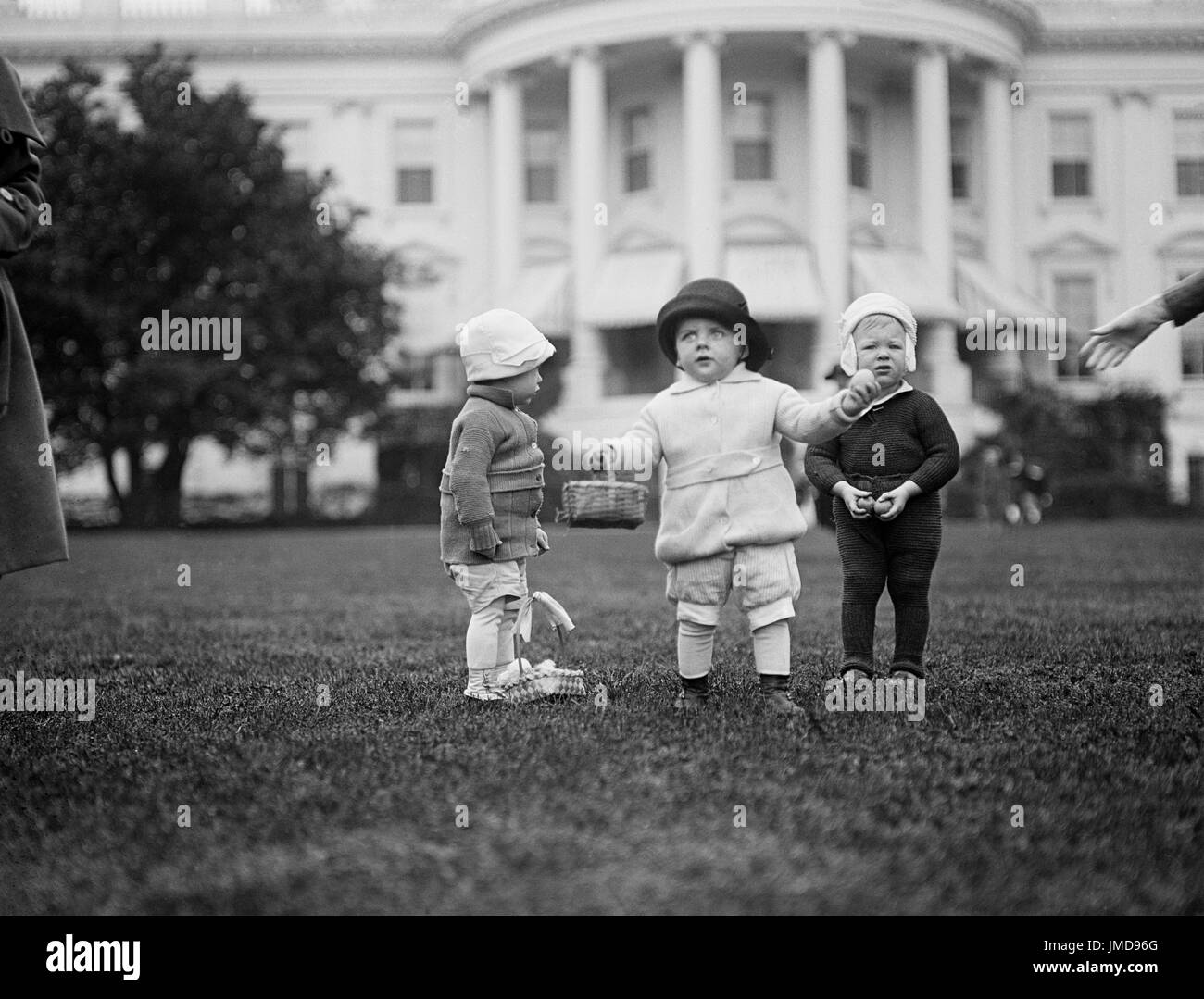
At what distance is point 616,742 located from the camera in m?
3.94

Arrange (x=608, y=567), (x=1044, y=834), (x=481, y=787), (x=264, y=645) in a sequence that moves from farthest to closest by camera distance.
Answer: (x=608, y=567)
(x=264, y=645)
(x=481, y=787)
(x=1044, y=834)

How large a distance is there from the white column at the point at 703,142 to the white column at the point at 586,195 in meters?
1.91

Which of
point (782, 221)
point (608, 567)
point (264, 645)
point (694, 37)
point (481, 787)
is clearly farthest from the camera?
point (782, 221)

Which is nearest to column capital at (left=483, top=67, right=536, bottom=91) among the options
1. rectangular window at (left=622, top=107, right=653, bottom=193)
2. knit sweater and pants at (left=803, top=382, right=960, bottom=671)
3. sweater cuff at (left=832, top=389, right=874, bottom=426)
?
rectangular window at (left=622, top=107, right=653, bottom=193)

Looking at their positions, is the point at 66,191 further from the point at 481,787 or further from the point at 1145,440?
the point at 481,787

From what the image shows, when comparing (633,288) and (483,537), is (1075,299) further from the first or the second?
(483,537)

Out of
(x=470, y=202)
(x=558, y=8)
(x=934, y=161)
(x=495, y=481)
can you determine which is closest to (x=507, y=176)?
(x=470, y=202)

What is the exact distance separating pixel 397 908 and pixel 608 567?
1002 centimetres

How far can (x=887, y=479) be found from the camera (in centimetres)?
488

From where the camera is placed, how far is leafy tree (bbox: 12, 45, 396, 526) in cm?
2345

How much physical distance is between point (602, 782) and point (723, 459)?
1.48 metres

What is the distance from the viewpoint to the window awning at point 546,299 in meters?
28.9

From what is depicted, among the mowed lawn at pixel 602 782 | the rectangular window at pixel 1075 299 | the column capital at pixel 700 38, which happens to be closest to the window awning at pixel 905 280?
the rectangular window at pixel 1075 299

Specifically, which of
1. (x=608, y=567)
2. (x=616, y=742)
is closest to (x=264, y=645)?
(x=616, y=742)
